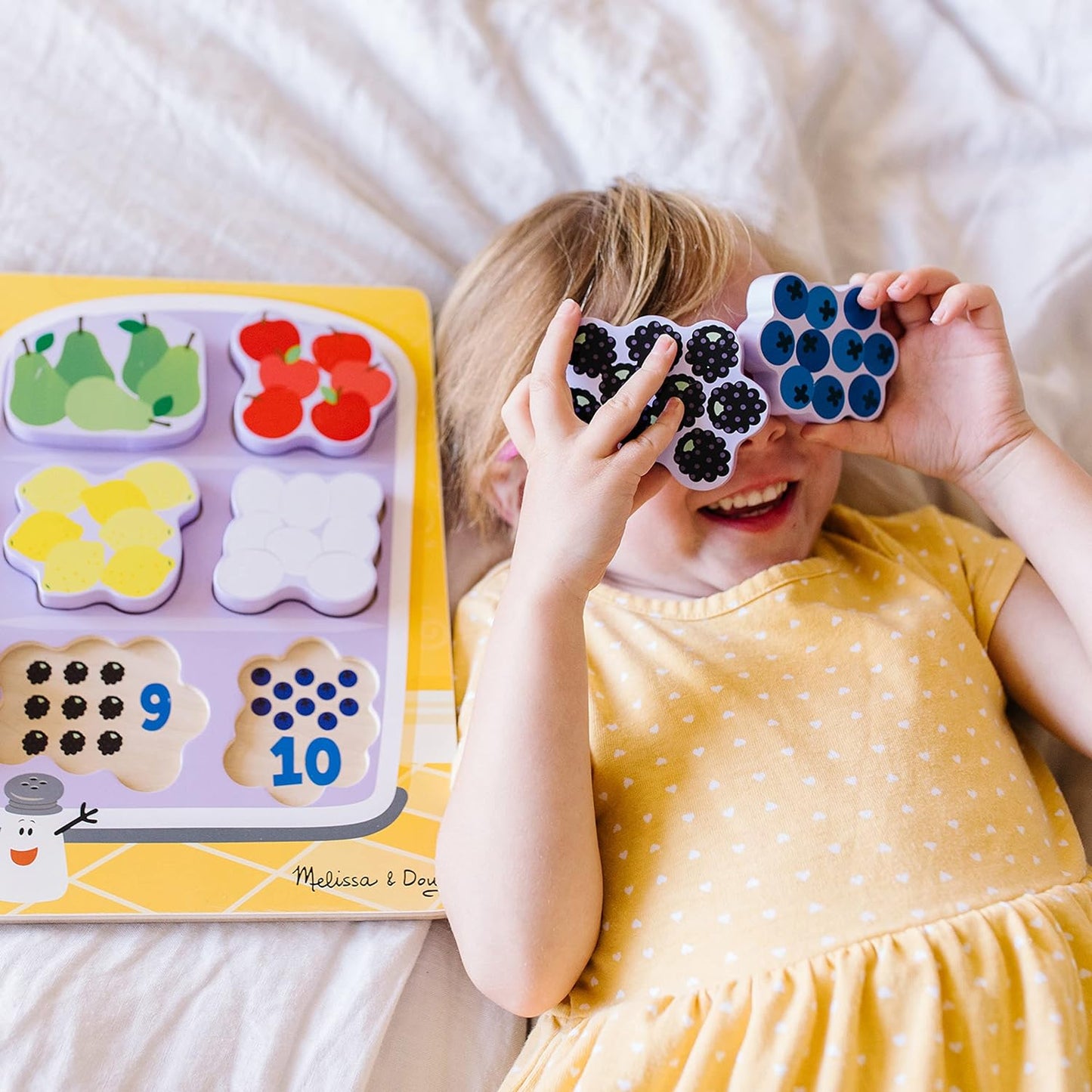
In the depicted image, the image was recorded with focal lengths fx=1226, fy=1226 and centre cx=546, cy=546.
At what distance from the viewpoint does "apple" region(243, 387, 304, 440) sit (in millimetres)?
942

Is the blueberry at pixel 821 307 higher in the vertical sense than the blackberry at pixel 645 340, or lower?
higher

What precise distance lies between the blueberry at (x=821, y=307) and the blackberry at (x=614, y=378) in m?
0.13

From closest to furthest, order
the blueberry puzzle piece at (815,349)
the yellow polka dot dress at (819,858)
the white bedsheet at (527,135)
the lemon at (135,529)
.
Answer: the yellow polka dot dress at (819,858)
the blueberry puzzle piece at (815,349)
the lemon at (135,529)
the white bedsheet at (527,135)

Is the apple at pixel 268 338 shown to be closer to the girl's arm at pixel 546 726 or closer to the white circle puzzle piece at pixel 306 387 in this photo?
the white circle puzzle piece at pixel 306 387

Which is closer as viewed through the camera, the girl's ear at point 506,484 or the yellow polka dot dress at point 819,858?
the yellow polka dot dress at point 819,858

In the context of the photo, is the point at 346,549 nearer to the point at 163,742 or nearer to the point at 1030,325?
the point at 163,742

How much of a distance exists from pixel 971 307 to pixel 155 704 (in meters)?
0.63

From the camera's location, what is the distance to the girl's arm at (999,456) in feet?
2.70

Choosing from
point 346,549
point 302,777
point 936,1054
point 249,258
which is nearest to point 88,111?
point 249,258

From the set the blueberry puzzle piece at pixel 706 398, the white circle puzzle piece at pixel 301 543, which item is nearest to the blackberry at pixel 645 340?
the blueberry puzzle piece at pixel 706 398

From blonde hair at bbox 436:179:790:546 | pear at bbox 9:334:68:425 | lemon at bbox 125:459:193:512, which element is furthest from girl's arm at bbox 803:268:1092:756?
pear at bbox 9:334:68:425

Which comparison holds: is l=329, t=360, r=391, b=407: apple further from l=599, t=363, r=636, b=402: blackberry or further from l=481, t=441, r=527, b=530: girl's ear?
l=599, t=363, r=636, b=402: blackberry

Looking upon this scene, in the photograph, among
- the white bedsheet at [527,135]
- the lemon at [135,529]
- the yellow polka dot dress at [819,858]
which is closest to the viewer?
the yellow polka dot dress at [819,858]

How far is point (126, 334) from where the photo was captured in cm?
97
